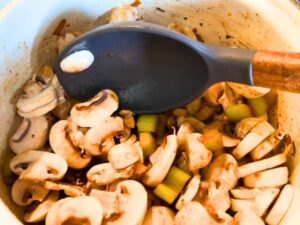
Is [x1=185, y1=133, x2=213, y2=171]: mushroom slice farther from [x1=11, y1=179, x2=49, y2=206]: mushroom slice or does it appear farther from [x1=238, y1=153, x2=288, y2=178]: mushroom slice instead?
[x1=11, y1=179, x2=49, y2=206]: mushroom slice

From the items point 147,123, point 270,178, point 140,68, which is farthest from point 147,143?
point 270,178

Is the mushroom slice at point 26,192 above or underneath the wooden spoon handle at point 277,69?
underneath

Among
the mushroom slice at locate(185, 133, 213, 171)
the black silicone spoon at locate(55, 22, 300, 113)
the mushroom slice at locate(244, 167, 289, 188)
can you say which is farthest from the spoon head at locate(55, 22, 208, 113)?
the mushroom slice at locate(244, 167, 289, 188)

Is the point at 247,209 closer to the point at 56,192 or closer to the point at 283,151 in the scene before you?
the point at 283,151

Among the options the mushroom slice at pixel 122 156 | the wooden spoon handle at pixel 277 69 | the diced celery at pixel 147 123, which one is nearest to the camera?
the wooden spoon handle at pixel 277 69

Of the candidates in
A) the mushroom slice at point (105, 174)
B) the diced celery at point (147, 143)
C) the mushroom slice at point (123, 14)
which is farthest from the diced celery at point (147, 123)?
the mushroom slice at point (123, 14)

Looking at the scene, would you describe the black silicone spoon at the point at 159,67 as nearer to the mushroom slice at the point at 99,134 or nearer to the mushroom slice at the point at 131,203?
the mushroom slice at the point at 99,134
